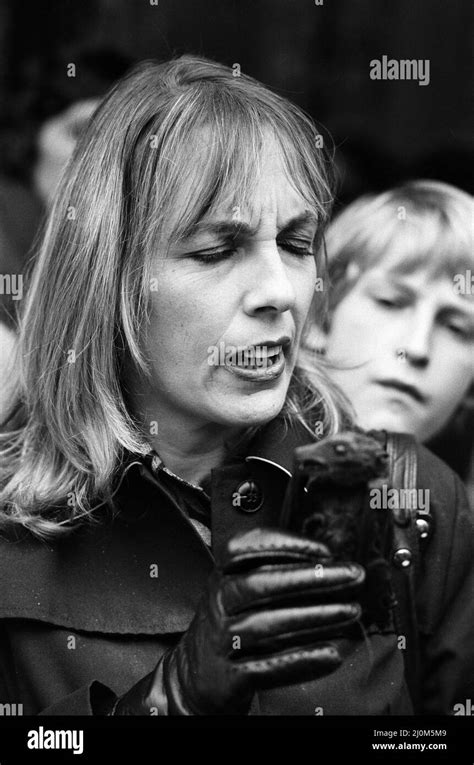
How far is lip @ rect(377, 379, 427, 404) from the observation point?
2.32 m

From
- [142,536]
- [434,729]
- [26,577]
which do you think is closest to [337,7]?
[142,536]

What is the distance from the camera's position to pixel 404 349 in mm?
2293

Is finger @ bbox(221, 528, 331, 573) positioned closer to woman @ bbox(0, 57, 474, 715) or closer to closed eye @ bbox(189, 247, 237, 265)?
woman @ bbox(0, 57, 474, 715)

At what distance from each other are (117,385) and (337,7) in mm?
1082

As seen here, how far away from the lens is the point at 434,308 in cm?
229

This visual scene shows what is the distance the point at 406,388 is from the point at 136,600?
895mm

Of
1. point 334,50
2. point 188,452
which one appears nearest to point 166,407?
point 188,452

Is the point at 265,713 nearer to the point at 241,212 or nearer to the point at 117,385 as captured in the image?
the point at 117,385

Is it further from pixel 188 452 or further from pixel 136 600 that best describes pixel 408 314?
pixel 136 600

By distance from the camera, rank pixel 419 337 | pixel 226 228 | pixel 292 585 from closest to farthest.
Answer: pixel 292 585, pixel 226 228, pixel 419 337

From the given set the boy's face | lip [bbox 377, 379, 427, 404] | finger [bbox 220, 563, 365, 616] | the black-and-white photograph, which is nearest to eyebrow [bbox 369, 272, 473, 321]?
the boy's face

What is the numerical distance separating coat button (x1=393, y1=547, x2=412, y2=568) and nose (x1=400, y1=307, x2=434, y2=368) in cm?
64

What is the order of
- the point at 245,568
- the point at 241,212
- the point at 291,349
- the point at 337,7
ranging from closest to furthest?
the point at 245,568, the point at 241,212, the point at 291,349, the point at 337,7

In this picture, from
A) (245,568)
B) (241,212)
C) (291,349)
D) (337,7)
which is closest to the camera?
(245,568)
